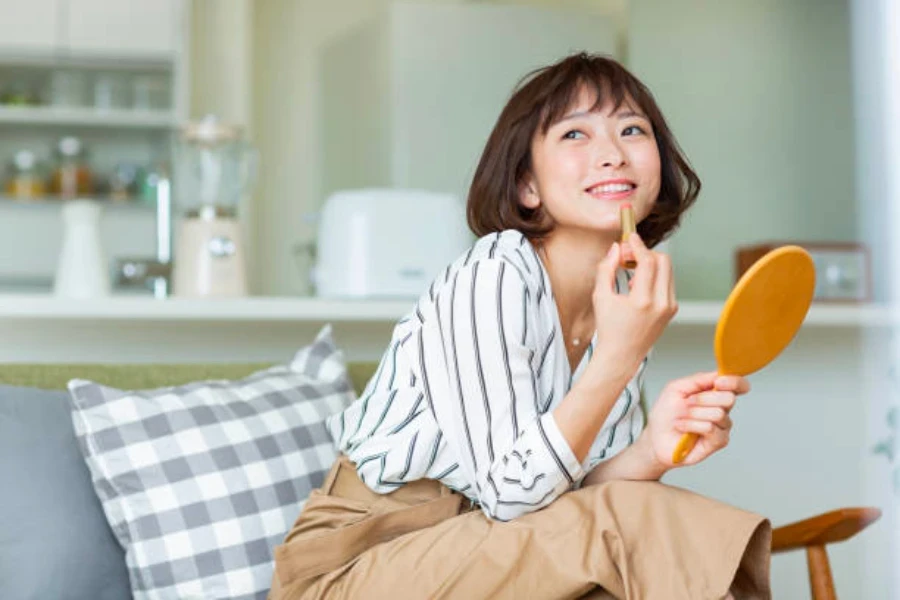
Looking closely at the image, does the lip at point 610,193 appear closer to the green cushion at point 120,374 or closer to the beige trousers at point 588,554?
the beige trousers at point 588,554

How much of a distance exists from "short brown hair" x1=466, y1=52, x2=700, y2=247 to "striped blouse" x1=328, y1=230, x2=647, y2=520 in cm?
6

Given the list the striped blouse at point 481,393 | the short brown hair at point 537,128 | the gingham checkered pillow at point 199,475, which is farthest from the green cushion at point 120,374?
the short brown hair at point 537,128

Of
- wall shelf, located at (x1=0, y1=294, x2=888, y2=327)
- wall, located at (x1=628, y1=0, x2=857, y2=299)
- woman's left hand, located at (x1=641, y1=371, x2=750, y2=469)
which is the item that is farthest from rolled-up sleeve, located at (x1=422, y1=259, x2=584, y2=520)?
wall, located at (x1=628, y1=0, x2=857, y2=299)

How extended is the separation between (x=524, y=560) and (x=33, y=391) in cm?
88

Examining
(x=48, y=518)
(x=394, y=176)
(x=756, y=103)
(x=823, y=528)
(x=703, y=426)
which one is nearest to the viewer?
(x=703, y=426)

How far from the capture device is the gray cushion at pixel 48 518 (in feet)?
5.01

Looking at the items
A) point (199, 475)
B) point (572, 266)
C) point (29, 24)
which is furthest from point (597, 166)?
point (29, 24)

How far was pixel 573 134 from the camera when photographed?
140 centimetres

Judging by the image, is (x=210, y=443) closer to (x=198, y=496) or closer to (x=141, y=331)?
(x=198, y=496)

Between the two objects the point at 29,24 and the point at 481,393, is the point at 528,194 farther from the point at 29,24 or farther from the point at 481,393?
the point at 29,24

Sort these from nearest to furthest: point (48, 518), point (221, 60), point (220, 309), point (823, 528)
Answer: point (48, 518), point (823, 528), point (220, 309), point (221, 60)

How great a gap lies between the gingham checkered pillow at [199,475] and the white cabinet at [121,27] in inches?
108

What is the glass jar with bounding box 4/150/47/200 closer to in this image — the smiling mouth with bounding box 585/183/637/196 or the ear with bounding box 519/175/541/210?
the ear with bounding box 519/175/541/210

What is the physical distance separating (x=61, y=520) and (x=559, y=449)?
2.39 ft
